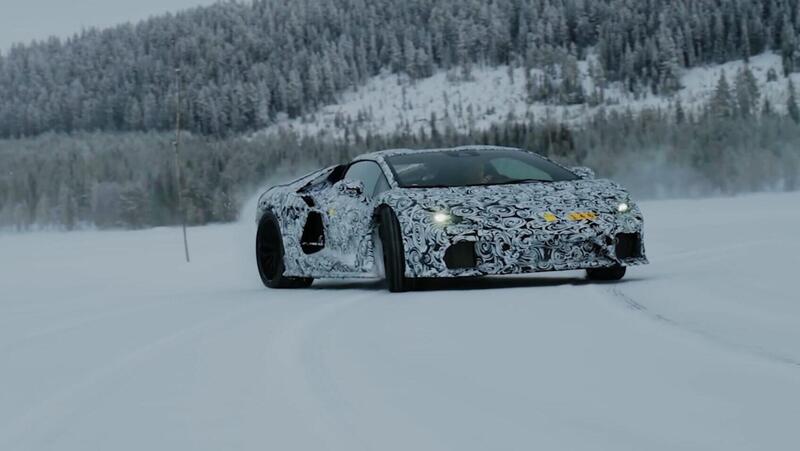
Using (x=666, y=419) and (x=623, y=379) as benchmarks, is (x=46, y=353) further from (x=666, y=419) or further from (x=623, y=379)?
(x=666, y=419)

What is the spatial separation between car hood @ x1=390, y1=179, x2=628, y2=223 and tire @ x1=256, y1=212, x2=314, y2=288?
233 cm

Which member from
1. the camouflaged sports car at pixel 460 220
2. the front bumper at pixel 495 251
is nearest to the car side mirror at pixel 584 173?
the camouflaged sports car at pixel 460 220

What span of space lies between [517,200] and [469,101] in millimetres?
176635

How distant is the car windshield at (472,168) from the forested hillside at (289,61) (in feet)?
505

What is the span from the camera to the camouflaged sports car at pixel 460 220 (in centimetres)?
886

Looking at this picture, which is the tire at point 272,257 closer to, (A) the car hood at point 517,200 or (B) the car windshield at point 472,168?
(B) the car windshield at point 472,168

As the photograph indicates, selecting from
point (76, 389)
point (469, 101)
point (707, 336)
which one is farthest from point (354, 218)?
point (469, 101)

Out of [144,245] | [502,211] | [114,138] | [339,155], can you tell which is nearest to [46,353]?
[502,211]

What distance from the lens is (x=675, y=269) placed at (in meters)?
10.2

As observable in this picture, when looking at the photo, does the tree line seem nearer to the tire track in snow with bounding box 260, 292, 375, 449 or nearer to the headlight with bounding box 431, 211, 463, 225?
the headlight with bounding box 431, 211, 463, 225

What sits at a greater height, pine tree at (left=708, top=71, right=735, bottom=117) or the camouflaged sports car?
pine tree at (left=708, top=71, right=735, bottom=117)

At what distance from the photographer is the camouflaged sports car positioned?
886 cm

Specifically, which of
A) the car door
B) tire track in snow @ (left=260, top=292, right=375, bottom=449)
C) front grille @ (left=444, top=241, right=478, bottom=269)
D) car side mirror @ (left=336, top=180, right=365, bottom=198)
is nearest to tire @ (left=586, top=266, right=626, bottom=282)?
front grille @ (left=444, top=241, right=478, bottom=269)

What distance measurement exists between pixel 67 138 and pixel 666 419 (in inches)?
6752
